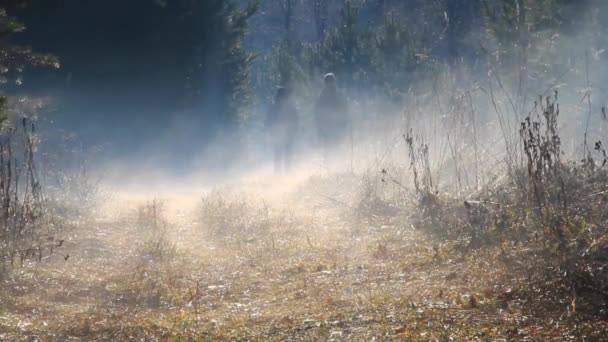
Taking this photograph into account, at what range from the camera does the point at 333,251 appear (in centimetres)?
609

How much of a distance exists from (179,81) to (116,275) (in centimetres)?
1679

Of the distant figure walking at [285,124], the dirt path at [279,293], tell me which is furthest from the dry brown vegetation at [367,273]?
the distant figure walking at [285,124]

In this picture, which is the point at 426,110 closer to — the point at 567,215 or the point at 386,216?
the point at 386,216

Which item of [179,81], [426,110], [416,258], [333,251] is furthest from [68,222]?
[179,81]

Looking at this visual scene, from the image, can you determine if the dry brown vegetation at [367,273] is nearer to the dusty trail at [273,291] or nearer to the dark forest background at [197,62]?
the dusty trail at [273,291]

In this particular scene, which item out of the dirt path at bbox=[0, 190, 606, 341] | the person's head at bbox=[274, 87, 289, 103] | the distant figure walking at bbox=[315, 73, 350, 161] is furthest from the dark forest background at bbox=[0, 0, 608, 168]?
the person's head at bbox=[274, 87, 289, 103]

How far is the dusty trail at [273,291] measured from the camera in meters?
3.63

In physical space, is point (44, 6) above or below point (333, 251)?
above

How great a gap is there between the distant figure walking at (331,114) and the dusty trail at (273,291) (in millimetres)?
6649

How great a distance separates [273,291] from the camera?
486cm

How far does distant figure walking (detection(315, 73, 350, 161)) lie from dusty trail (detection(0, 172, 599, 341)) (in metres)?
6.65

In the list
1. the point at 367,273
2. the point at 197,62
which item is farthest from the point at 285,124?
the point at 367,273

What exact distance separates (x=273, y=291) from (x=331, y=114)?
9.38 m

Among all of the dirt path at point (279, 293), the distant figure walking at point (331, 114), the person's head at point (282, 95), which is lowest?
the dirt path at point (279, 293)
